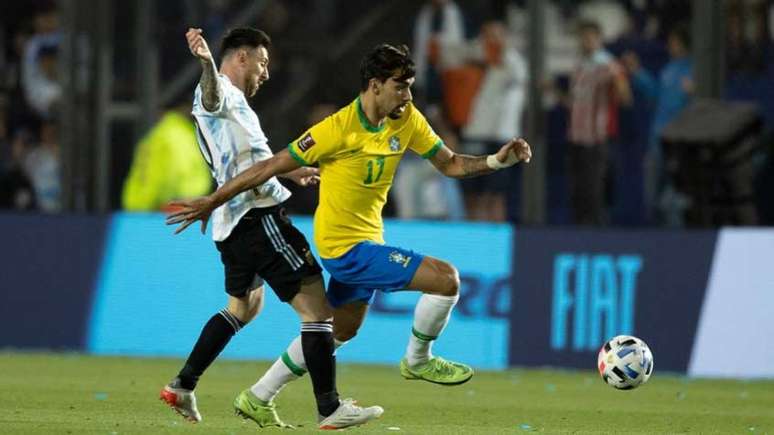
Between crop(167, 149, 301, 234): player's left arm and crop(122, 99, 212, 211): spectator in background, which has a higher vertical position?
crop(167, 149, 301, 234): player's left arm

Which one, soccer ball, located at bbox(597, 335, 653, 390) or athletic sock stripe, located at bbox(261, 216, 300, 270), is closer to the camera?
athletic sock stripe, located at bbox(261, 216, 300, 270)

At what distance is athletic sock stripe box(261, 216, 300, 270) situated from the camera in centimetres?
863

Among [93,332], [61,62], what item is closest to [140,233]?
[93,332]

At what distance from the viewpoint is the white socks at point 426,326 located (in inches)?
349

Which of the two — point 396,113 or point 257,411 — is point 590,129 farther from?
point 257,411

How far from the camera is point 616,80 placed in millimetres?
15953

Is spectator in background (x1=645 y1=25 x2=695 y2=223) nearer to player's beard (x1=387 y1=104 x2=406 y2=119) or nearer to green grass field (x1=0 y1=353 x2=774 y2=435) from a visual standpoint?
green grass field (x1=0 y1=353 x2=774 y2=435)

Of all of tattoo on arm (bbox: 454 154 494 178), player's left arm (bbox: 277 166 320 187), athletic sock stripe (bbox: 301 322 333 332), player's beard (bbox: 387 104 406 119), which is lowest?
athletic sock stripe (bbox: 301 322 333 332)

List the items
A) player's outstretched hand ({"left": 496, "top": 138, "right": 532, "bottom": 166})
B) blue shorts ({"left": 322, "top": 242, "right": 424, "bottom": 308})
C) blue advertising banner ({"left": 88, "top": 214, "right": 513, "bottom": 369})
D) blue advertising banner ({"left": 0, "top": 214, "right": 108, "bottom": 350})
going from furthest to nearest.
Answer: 1. blue advertising banner ({"left": 0, "top": 214, "right": 108, "bottom": 350})
2. blue advertising banner ({"left": 88, "top": 214, "right": 513, "bottom": 369})
3. player's outstretched hand ({"left": 496, "top": 138, "right": 532, "bottom": 166})
4. blue shorts ({"left": 322, "top": 242, "right": 424, "bottom": 308})

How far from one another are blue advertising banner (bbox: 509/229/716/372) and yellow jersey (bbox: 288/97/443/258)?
17.0 ft

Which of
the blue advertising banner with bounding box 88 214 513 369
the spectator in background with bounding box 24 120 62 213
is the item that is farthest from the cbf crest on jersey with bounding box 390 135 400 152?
the spectator in background with bounding box 24 120 62 213

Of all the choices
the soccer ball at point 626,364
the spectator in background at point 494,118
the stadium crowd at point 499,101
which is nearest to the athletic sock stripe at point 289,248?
the soccer ball at point 626,364

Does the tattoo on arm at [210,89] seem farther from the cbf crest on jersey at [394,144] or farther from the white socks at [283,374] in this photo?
the white socks at [283,374]

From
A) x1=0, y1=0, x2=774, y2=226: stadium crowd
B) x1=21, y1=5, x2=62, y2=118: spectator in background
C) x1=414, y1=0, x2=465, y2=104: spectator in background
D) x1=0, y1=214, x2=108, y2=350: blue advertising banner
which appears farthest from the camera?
x1=21, y1=5, x2=62, y2=118: spectator in background
